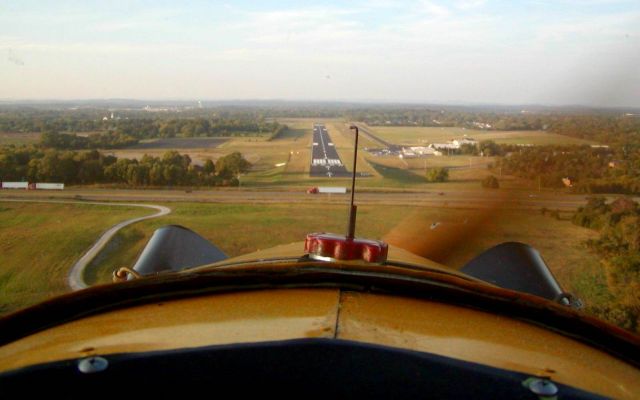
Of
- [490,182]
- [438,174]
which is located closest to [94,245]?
[438,174]

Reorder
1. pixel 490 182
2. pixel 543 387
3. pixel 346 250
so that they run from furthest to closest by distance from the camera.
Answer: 1. pixel 490 182
2. pixel 346 250
3. pixel 543 387

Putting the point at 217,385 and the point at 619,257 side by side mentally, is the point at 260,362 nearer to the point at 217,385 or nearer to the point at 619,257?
the point at 217,385

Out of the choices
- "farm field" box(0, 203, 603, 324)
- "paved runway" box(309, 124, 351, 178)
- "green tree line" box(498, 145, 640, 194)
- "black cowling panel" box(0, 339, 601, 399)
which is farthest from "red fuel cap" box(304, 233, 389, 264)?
"paved runway" box(309, 124, 351, 178)

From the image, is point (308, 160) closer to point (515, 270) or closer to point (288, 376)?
point (515, 270)

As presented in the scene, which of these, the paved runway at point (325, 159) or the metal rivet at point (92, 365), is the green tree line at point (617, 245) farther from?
the metal rivet at point (92, 365)

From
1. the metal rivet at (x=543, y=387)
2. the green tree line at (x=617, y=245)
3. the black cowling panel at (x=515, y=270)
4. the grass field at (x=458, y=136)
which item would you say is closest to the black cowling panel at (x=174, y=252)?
the black cowling panel at (x=515, y=270)

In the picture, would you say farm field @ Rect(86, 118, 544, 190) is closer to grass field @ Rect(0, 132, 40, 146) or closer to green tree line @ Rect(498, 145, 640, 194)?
green tree line @ Rect(498, 145, 640, 194)
